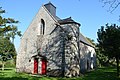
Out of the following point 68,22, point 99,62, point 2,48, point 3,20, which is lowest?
point 99,62

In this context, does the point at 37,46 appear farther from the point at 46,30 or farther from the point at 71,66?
the point at 71,66

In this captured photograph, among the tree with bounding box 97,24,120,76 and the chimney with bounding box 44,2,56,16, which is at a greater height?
the chimney with bounding box 44,2,56,16

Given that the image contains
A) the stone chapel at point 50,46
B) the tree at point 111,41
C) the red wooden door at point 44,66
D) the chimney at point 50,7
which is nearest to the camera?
the tree at point 111,41

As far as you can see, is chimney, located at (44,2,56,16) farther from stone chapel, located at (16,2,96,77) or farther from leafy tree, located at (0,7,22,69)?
leafy tree, located at (0,7,22,69)

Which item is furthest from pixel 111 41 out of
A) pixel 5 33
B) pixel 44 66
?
pixel 5 33

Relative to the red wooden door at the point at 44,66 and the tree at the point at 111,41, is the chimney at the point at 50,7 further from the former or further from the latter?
the tree at the point at 111,41

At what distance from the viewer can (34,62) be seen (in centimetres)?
3281

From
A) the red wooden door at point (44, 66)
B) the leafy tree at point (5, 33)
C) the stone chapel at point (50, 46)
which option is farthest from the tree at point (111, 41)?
the leafy tree at point (5, 33)

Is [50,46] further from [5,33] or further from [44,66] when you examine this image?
[5,33]

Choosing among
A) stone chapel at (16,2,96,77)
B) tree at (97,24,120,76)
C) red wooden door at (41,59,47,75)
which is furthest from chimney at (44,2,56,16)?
tree at (97,24,120,76)

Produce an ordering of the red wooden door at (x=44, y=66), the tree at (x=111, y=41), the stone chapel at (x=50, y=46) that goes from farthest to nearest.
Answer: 1. the red wooden door at (x=44, y=66)
2. the stone chapel at (x=50, y=46)
3. the tree at (x=111, y=41)

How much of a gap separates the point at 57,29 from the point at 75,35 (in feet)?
10.3

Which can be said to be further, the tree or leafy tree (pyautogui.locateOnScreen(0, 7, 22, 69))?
leafy tree (pyautogui.locateOnScreen(0, 7, 22, 69))

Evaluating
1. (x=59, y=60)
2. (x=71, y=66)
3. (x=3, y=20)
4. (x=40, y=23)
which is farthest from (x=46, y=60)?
(x=3, y=20)
